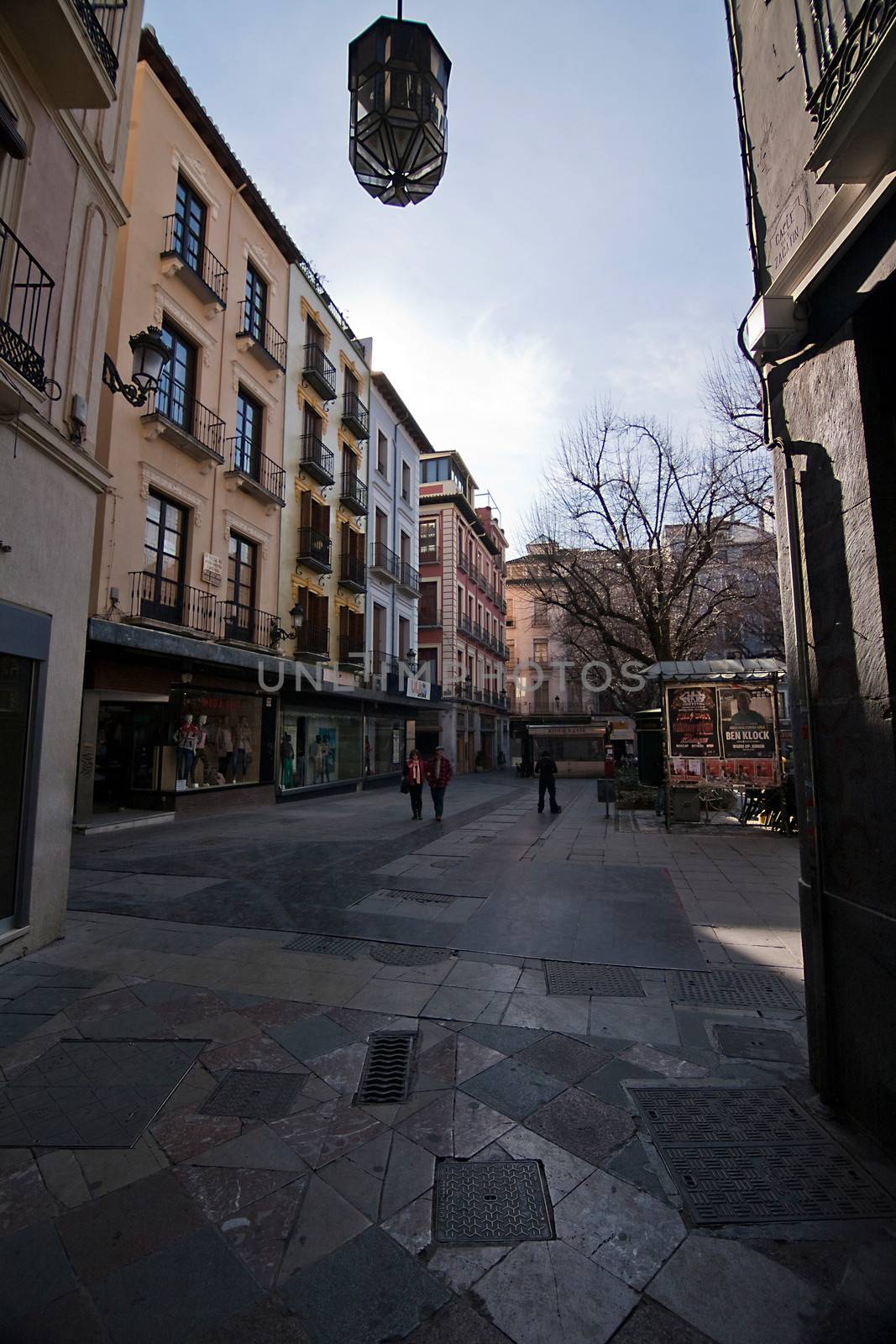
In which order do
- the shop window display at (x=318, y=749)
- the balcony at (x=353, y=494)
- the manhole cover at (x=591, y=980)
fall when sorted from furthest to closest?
the balcony at (x=353, y=494) < the shop window display at (x=318, y=749) < the manhole cover at (x=591, y=980)

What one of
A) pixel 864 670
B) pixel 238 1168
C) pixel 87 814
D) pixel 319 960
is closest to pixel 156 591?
pixel 87 814

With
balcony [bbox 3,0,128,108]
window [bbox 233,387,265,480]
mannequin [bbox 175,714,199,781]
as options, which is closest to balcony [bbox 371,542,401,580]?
window [bbox 233,387,265,480]

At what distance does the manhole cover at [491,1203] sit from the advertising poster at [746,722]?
9.90 m

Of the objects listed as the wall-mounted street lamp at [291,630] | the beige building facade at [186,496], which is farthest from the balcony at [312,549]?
the wall-mounted street lamp at [291,630]

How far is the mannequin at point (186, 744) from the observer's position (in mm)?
13906

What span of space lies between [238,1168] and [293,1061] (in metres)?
0.88

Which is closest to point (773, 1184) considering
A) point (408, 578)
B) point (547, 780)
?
point (547, 780)

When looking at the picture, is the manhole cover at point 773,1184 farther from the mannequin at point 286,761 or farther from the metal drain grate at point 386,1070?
the mannequin at point 286,761

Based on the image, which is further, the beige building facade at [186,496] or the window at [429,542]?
the window at [429,542]

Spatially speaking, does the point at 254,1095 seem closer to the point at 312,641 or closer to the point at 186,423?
the point at 186,423

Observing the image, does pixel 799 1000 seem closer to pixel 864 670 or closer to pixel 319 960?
pixel 864 670

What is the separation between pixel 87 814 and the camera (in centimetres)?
1190

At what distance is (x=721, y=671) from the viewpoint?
36.9 ft

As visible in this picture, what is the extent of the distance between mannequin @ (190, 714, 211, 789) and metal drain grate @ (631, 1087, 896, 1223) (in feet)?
43.0
